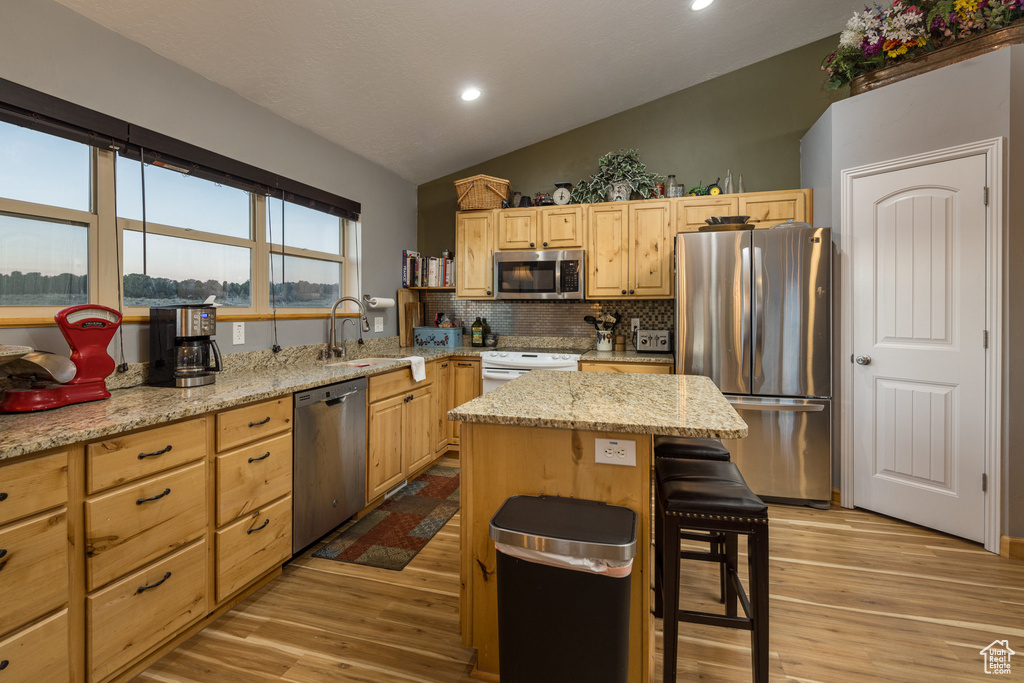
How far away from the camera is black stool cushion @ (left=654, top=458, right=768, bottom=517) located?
4.63 ft

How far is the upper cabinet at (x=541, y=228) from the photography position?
398 cm

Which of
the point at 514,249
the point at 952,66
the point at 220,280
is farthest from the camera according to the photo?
the point at 514,249

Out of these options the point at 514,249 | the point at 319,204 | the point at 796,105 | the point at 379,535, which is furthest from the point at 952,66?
the point at 379,535

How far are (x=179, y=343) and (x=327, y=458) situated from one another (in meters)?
0.90

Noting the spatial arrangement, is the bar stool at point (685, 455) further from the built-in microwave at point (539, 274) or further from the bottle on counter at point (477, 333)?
the bottle on counter at point (477, 333)

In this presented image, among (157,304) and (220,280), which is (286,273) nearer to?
(220,280)

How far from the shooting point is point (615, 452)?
148 centimetres

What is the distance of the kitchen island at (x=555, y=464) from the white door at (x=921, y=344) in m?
1.95

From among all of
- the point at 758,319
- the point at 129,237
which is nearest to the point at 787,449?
the point at 758,319

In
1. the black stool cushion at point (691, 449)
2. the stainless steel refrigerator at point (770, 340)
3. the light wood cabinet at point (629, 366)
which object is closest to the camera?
the black stool cushion at point (691, 449)

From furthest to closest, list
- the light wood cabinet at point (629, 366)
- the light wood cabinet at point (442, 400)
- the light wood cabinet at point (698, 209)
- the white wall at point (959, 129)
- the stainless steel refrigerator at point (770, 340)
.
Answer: the light wood cabinet at point (442, 400)
the light wood cabinet at point (698, 209)
the light wood cabinet at point (629, 366)
the stainless steel refrigerator at point (770, 340)
the white wall at point (959, 129)

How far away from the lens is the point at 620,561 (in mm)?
1161

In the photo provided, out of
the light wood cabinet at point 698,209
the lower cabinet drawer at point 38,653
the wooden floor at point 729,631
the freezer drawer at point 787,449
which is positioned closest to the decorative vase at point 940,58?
the light wood cabinet at point 698,209

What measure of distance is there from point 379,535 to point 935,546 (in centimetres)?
310
